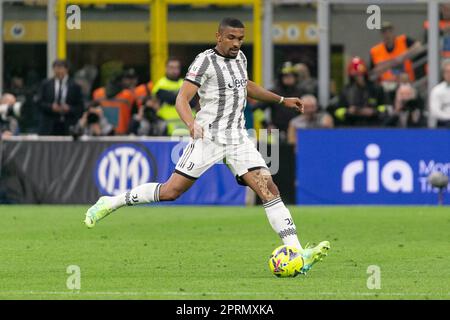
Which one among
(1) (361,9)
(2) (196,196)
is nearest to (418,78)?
(1) (361,9)

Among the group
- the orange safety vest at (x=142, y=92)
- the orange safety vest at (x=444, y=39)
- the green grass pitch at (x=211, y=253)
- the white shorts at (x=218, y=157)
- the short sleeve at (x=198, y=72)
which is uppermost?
the orange safety vest at (x=444, y=39)

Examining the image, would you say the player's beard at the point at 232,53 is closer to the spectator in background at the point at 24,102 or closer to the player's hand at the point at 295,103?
the player's hand at the point at 295,103

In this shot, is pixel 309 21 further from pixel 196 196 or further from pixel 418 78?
pixel 196 196

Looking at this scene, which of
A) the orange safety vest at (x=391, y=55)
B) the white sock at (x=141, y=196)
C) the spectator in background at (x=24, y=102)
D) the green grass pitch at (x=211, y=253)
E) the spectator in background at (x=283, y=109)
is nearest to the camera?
the green grass pitch at (x=211, y=253)

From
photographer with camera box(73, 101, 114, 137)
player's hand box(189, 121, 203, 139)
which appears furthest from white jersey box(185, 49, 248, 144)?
photographer with camera box(73, 101, 114, 137)

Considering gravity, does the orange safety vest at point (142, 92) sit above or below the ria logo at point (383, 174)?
above

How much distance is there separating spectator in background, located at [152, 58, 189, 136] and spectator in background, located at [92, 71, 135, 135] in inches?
53.1

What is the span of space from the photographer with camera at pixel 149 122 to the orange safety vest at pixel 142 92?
38cm

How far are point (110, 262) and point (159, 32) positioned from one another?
1311cm

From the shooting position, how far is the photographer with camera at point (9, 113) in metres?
23.8

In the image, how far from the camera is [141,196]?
12.6 metres

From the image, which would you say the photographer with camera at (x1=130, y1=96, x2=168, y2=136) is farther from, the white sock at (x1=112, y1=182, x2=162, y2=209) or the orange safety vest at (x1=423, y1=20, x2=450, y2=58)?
the white sock at (x1=112, y1=182, x2=162, y2=209)

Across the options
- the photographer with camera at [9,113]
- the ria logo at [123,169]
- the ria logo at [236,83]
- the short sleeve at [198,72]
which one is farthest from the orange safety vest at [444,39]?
the short sleeve at [198,72]
